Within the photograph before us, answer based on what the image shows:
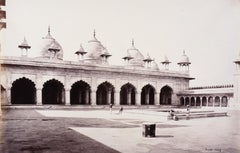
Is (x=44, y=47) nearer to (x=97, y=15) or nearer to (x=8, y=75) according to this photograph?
(x=8, y=75)

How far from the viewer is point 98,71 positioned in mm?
25266

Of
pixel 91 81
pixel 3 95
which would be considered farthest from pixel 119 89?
pixel 3 95

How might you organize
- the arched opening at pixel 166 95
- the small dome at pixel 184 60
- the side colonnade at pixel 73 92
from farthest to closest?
1. the small dome at pixel 184 60
2. the arched opening at pixel 166 95
3. the side colonnade at pixel 73 92

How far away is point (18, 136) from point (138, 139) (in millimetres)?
2898

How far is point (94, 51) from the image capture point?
30531 mm

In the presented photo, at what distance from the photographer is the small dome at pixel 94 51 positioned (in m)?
30.1

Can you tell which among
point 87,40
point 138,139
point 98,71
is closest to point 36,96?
point 98,71

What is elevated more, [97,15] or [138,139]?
[97,15]

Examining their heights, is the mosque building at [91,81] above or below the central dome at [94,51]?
below

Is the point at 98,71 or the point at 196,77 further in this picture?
the point at 196,77

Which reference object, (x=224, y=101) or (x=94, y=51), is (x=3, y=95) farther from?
(x=224, y=101)

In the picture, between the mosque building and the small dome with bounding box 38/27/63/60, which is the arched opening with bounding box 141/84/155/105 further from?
the small dome with bounding box 38/27/63/60

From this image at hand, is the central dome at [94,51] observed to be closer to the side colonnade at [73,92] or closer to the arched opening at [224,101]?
the side colonnade at [73,92]

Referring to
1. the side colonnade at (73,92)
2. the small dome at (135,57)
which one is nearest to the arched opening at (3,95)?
the side colonnade at (73,92)
